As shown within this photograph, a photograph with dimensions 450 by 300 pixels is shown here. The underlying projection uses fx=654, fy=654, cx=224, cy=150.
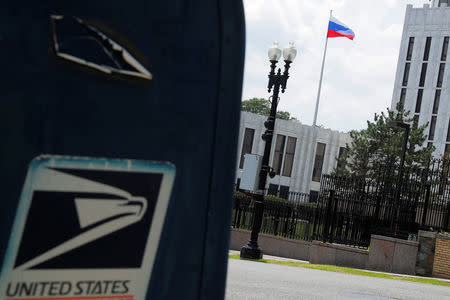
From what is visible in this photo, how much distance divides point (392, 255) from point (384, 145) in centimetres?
2938

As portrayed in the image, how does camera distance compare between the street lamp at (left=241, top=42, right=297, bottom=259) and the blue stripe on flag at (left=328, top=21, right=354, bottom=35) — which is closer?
the street lamp at (left=241, top=42, right=297, bottom=259)

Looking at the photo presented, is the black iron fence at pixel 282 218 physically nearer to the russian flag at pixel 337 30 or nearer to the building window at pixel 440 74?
the russian flag at pixel 337 30

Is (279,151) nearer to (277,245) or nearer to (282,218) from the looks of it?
(282,218)

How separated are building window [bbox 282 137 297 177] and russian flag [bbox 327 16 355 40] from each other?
61.5 feet

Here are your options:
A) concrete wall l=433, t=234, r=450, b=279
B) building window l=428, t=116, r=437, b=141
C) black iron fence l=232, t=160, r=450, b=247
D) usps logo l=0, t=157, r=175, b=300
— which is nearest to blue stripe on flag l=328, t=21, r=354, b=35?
black iron fence l=232, t=160, r=450, b=247

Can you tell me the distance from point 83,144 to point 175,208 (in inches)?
11.9

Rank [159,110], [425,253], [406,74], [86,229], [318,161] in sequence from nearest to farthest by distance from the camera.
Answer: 1. [86,229]
2. [159,110]
3. [425,253]
4. [318,161]
5. [406,74]

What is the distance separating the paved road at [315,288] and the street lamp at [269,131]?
451 centimetres

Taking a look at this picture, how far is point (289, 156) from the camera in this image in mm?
64000

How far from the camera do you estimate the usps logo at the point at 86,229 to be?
4.57 feet

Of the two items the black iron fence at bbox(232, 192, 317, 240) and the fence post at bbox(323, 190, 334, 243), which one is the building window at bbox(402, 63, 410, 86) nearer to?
the black iron fence at bbox(232, 192, 317, 240)

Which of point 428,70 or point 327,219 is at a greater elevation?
point 428,70

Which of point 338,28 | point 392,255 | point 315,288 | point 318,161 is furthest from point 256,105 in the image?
point 315,288

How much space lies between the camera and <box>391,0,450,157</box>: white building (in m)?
71.1
